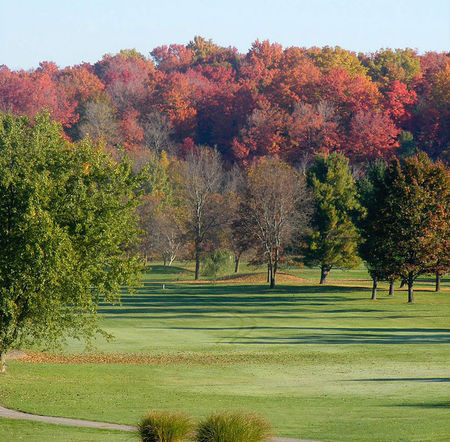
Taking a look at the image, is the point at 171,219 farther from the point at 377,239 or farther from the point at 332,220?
the point at 377,239

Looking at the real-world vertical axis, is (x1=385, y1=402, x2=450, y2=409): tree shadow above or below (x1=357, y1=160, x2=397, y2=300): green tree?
below

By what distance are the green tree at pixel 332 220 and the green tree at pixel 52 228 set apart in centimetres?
5298

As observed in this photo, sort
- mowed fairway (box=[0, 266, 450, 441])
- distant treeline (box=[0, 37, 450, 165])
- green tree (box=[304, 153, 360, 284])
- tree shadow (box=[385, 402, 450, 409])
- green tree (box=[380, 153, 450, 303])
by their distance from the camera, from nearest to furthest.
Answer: mowed fairway (box=[0, 266, 450, 441])
tree shadow (box=[385, 402, 450, 409])
green tree (box=[380, 153, 450, 303])
green tree (box=[304, 153, 360, 284])
distant treeline (box=[0, 37, 450, 165])

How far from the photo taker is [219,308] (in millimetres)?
66688

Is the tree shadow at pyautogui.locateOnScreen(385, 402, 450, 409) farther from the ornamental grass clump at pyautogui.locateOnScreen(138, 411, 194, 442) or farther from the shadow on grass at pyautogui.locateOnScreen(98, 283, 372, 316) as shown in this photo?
the shadow on grass at pyautogui.locateOnScreen(98, 283, 372, 316)

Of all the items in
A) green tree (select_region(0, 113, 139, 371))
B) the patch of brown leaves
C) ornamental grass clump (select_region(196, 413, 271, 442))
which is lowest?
the patch of brown leaves

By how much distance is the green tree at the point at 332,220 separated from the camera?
86.8 metres

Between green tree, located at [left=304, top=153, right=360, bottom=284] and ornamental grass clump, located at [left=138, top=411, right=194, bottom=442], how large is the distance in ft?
229

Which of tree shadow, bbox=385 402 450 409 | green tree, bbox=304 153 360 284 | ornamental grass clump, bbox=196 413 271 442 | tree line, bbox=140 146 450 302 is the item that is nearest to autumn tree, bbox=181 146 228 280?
tree line, bbox=140 146 450 302

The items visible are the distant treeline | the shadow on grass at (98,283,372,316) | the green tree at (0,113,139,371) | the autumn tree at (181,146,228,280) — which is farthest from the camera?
the distant treeline

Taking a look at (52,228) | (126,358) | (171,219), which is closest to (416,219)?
(126,358)

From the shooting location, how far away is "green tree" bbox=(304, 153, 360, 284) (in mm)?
86812

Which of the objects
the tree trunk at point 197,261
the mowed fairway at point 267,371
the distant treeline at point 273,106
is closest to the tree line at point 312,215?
the tree trunk at point 197,261

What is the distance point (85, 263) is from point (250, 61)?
14633cm
